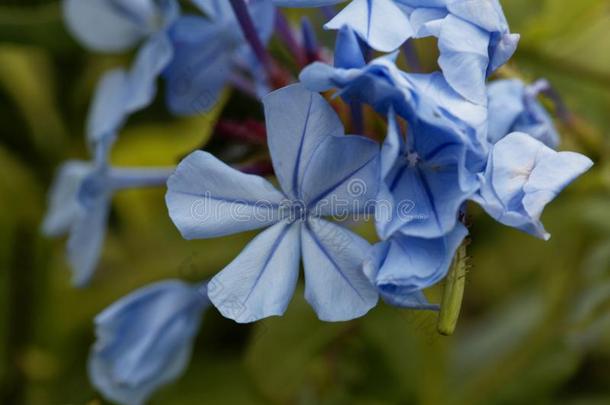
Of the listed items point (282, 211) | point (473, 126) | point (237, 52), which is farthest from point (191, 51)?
point (473, 126)

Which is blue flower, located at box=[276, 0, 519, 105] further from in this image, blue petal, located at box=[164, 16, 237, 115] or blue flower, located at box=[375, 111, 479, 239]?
blue petal, located at box=[164, 16, 237, 115]

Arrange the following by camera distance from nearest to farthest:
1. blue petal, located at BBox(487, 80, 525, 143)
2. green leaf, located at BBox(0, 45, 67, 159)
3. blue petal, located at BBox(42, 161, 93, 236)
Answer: blue petal, located at BBox(487, 80, 525, 143) < blue petal, located at BBox(42, 161, 93, 236) < green leaf, located at BBox(0, 45, 67, 159)

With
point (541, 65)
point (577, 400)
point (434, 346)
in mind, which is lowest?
point (577, 400)

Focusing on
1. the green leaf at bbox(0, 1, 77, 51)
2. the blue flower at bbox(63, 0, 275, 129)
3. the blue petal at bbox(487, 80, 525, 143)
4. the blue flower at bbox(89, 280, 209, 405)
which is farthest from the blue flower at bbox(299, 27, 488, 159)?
the green leaf at bbox(0, 1, 77, 51)

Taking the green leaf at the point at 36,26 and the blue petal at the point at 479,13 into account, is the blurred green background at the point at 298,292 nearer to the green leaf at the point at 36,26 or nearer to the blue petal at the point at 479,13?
the green leaf at the point at 36,26

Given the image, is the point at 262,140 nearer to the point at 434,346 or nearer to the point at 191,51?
the point at 191,51

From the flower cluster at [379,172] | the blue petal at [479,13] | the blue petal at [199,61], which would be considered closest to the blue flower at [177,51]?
the blue petal at [199,61]

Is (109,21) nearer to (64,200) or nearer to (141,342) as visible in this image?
(64,200)
